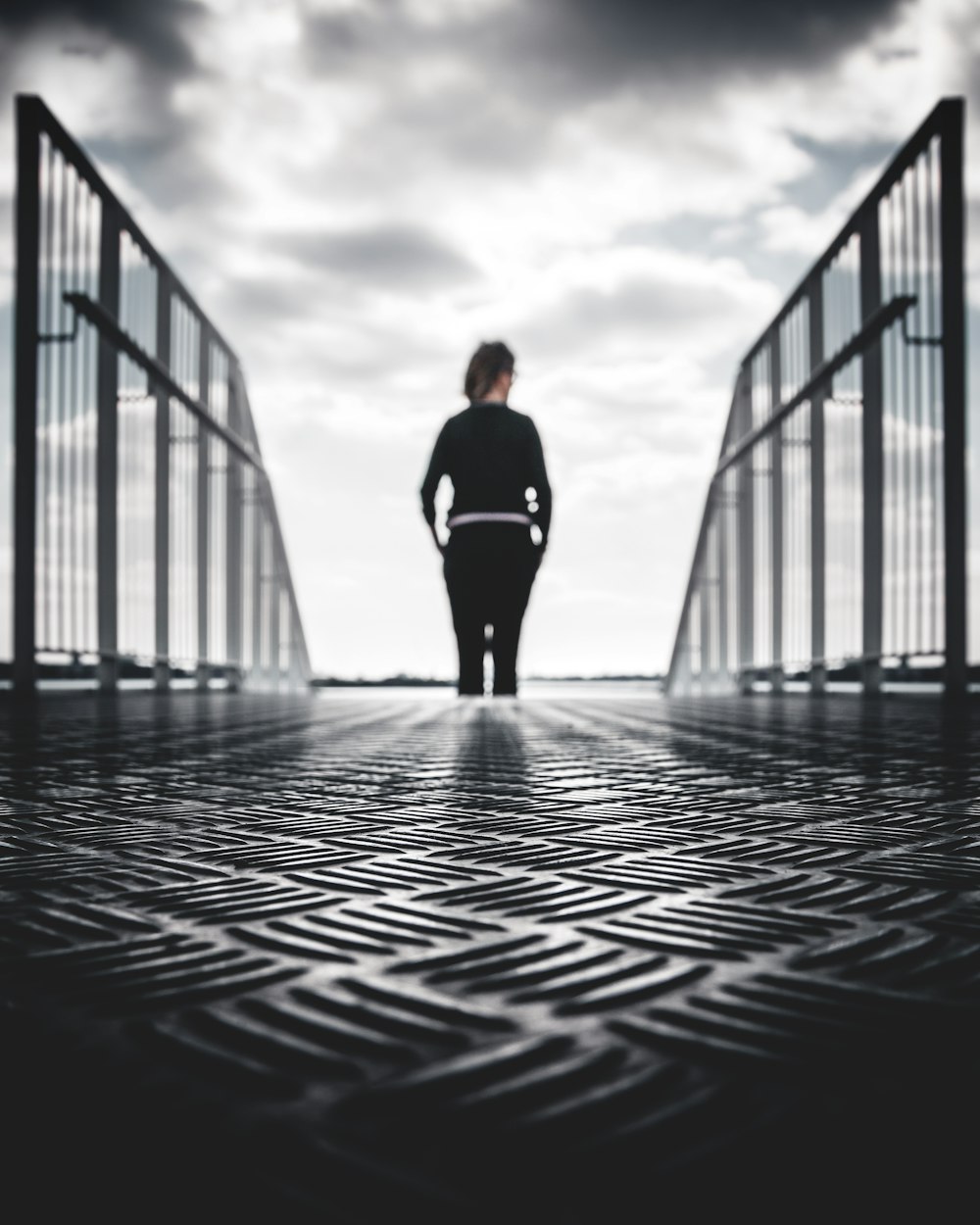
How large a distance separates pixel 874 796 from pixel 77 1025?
1.68 m

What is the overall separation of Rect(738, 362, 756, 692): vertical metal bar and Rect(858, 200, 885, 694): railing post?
358 centimetres

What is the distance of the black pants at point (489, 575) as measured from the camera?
6645 mm

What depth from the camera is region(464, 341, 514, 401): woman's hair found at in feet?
22.2

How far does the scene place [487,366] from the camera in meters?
6.83

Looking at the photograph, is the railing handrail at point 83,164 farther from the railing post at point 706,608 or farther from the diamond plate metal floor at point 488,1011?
the railing post at point 706,608

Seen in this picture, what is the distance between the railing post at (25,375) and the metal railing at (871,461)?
16.9 ft

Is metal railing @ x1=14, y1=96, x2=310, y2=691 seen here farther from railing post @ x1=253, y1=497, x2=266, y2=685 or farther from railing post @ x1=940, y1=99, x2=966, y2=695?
railing post @ x1=940, y1=99, x2=966, y2=695

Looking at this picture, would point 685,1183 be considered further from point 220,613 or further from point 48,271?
point 220,613

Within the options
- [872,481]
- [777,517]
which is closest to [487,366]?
[872,481]

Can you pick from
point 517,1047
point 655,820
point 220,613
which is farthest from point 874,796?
point 220,613

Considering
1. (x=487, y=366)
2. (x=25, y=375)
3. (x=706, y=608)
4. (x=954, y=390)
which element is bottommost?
(x=706, y=608)

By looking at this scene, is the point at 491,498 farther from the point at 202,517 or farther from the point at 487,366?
the point at 202,517

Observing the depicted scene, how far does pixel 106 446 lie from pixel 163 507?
1479mm

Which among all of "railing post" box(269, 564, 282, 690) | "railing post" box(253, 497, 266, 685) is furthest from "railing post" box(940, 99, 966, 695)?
"railing post" box(269, 564, 282, 690)
